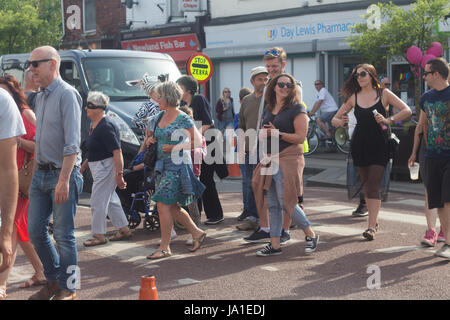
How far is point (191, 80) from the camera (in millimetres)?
8695

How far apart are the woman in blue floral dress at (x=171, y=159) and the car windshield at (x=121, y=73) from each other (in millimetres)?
4340

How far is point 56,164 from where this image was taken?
544 cm

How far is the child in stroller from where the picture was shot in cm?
880

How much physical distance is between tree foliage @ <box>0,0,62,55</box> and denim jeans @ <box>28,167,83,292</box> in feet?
84.3

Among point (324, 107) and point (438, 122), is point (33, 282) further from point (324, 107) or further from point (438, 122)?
point (324, 107)

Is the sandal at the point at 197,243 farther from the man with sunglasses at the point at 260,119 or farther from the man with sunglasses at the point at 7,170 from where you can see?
the man with sunglasses at the point at 7,170

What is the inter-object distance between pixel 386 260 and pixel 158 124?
2.69 metres

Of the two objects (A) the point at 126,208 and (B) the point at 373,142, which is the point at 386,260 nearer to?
(B) the point at 373,142

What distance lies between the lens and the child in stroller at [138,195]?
880 centimetres

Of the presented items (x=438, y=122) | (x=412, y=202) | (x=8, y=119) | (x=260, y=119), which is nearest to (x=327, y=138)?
(x=412, y=202)

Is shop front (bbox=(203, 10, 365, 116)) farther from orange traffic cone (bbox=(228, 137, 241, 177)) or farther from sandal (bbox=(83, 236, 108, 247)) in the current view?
sandal (bbox=(83, 236, 108, 247))

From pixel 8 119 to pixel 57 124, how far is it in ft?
1.31

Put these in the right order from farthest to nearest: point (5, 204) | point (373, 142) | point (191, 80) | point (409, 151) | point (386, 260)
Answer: point (409, 151)
point (191, 80)
point (373, 142)
point (386, 260)
point (5, 204)
